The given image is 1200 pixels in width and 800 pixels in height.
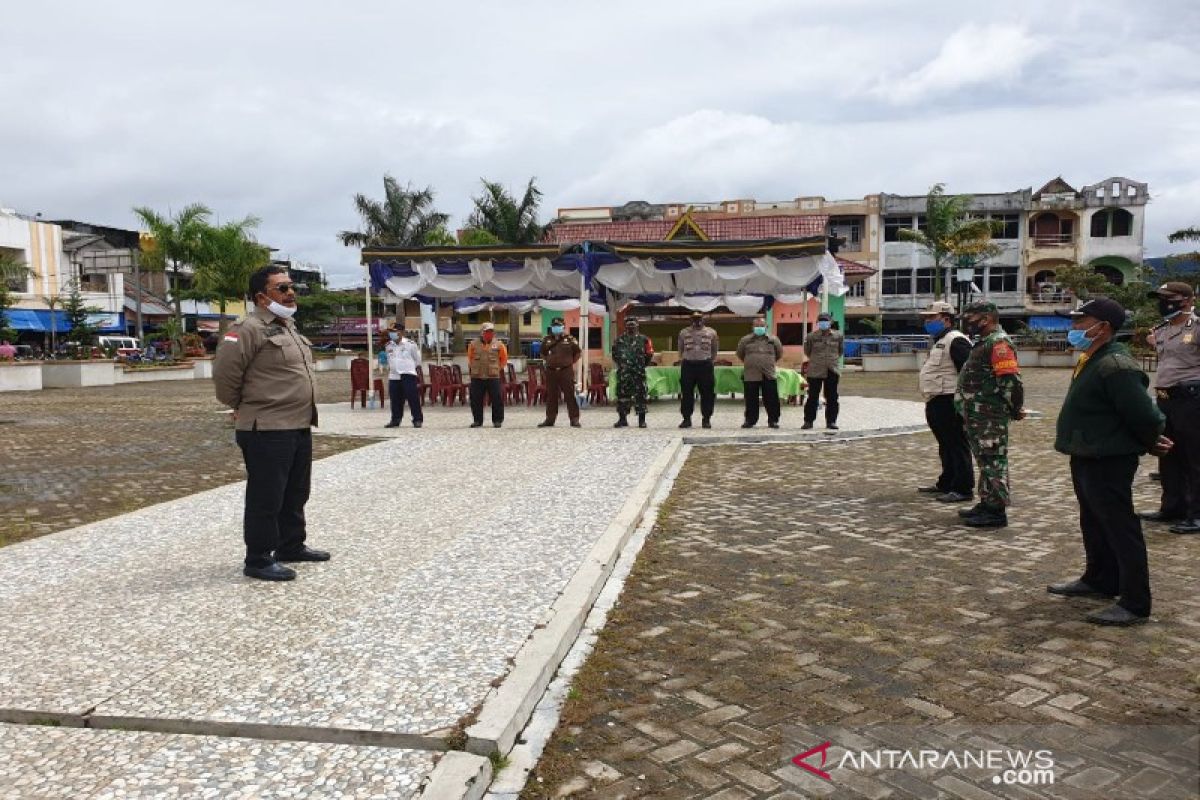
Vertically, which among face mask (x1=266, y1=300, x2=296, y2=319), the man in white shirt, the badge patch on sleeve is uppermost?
face mask (x1=266, y1=300, x2=296, y2=319)

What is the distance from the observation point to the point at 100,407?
18.9 metres


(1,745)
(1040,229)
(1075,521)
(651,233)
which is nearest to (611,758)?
(1,745)

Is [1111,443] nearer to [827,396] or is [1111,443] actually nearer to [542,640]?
[542,640]

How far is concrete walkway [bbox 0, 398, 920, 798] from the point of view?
117 inches

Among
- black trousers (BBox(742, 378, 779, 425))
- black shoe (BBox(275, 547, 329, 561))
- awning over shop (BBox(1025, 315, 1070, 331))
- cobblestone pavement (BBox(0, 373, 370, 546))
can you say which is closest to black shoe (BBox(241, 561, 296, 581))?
black shoe (BBox(275, 547, 329, 561))

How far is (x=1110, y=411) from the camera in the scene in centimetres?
465

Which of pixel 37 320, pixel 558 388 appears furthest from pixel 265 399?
pixel 37 320

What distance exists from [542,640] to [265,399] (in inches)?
89.8

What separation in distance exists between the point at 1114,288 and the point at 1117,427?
33.5 metres

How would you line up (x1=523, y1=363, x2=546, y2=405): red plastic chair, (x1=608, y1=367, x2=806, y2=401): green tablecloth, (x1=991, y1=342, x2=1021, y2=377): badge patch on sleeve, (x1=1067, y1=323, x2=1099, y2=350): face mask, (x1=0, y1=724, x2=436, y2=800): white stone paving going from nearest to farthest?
(x1=0, y1=724, x2=436, y2=800): white stone paving < (x1=1067, y1=323, x2=1099, y2=350): face mask < (x1=991, y1=342, x2=1021, y2=377): badge patch on sleeve < (x1=608, y1=367, x2=806, y2=401): green tablecloth < (x1=523, y1=363, x2=546, y2=405): red plastic chair

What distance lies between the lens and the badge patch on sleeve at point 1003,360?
638 centimetres

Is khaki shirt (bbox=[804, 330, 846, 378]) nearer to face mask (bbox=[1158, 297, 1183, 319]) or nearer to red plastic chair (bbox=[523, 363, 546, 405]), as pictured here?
face mask (bbox=[1158, 297, 1183, 319])

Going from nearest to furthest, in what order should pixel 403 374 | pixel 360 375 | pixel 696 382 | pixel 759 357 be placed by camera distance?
pixel 759 357
pixel 696 382
pixel 403 374
pixel 360 375

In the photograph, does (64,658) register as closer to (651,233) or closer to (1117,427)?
(1117,427)
